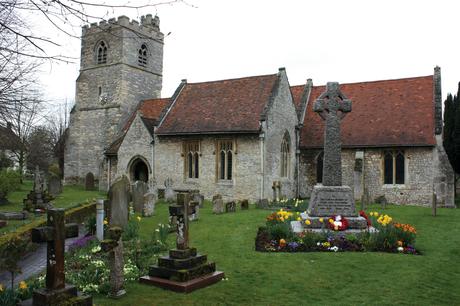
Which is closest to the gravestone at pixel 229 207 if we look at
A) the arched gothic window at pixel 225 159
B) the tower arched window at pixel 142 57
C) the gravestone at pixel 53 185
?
the arched gothic window at pixel 225 159

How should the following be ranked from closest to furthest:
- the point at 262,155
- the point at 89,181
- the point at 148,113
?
the point at 262,155, the point at 148,113, the point at 89,181

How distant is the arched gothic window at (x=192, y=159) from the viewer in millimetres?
25208

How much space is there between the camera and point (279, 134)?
24641 mm

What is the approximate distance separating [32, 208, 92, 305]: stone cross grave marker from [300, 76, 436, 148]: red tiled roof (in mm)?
21043

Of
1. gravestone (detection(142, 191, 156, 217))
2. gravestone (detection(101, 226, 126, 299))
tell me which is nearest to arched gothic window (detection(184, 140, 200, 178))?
gravestone (detection(142, 191, 156, 217))

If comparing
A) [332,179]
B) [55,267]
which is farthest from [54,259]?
[332,179]

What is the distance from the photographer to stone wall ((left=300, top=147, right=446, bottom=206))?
75.0ft

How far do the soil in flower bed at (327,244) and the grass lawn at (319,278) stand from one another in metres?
0.41

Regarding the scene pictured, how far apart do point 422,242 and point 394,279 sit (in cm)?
393

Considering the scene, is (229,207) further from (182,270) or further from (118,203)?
(182,270)

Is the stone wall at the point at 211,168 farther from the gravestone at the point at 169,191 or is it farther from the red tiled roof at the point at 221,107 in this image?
the gravestone at the point at 169,191

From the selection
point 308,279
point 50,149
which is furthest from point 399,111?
point 50,149

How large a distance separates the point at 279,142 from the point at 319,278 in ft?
54.8

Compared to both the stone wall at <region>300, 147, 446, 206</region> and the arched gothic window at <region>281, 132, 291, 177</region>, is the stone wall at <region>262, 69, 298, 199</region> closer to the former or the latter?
the arched gothic window at <region>281, 132, 291, 177</region>
